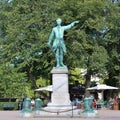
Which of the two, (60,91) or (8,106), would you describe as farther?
(8,106)

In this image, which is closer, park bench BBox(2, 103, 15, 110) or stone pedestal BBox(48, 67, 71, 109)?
stone pedestal BBox(48, 67, 71, 109)

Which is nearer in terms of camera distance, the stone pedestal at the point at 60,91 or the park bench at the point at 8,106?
the stone pedestal at the point at 60,91

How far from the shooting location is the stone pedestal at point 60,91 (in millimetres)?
28625

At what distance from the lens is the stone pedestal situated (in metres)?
28.6

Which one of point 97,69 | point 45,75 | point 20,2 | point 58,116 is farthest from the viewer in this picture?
point 45,75

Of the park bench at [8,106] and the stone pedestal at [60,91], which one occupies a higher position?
the stone pedestal at [60,91]

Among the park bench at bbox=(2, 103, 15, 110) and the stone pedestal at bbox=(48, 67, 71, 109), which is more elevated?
the stone pedestal at bbox=(48, 67, 71, 109)

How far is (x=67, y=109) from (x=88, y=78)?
21.2 metres

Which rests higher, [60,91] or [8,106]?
[60,91]

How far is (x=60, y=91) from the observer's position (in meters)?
28.8

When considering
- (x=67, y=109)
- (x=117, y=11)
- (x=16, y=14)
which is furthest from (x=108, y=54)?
(x=67, y=109)

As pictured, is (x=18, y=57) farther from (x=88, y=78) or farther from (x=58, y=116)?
(x=58, y=116)

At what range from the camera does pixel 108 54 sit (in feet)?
157

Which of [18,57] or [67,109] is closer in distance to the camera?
[67,109]
